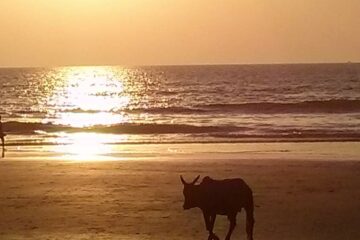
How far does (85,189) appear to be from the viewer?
16547 millimetres

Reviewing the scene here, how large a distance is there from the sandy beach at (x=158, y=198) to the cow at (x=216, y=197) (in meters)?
2.14

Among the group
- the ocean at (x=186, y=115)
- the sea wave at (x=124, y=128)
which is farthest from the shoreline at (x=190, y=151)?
the sea wave at (x=124, y=128)

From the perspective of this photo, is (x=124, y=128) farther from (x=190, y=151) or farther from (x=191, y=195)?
(x=191, y=195)

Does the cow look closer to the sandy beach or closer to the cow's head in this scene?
the cow's head

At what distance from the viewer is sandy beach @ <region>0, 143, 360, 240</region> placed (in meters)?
12.4

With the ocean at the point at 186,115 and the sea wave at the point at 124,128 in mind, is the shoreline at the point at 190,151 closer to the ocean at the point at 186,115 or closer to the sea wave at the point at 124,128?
the ocean at the point at 186,115

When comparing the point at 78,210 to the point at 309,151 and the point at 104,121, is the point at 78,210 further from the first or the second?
the point at 104,121

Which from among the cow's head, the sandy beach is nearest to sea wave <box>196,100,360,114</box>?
the sandy beach

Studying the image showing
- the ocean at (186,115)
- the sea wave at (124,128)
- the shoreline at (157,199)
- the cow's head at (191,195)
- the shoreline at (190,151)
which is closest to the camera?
the cow's head at (191,195)

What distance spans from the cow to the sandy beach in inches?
84.4

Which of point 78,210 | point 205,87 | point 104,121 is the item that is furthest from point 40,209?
Result: point 205,87

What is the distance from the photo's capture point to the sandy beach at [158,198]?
12383mm

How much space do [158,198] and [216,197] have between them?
6009mm

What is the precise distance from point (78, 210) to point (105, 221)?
3.75 ft
